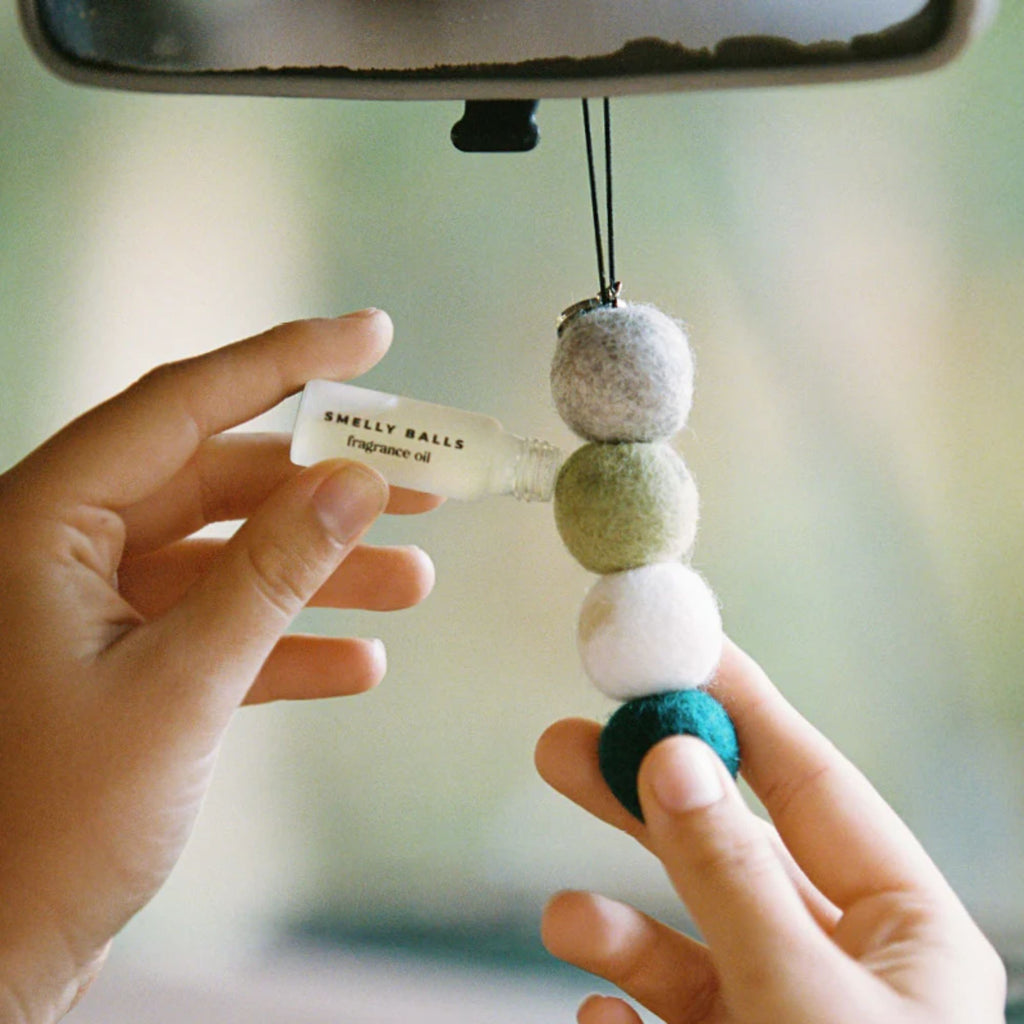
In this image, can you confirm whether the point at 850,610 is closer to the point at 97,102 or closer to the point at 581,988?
the point at 581,988

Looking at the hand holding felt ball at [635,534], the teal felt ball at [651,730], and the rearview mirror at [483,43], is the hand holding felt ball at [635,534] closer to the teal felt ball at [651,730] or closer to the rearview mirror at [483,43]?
the teal felt ball at [651,730]

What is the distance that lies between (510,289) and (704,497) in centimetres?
27

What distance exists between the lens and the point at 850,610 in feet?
3.25

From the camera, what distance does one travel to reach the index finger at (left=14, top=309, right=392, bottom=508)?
615 mm

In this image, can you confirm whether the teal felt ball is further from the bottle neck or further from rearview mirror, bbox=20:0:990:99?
rearview mirror, bbox=20:0:990:99

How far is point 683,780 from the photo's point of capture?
47cm

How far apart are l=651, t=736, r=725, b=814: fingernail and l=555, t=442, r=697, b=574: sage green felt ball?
104 mm

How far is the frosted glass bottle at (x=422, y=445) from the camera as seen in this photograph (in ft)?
1.85

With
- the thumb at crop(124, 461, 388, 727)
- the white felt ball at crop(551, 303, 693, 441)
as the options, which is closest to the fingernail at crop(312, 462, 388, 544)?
the thumb at crop(124, 461, 388, 727)

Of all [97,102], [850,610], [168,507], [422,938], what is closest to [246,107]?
[97,102]

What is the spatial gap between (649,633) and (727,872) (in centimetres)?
12

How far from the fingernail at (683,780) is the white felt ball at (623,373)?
0.16m

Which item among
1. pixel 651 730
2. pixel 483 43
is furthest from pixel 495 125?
pixel 651 730

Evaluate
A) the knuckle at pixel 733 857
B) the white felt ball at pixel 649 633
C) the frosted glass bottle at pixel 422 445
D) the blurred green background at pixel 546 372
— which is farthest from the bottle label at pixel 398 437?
the blurred green background at pixel 546 372
